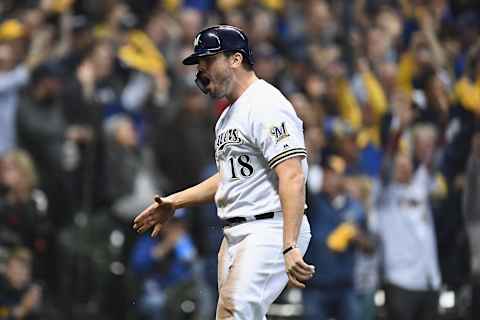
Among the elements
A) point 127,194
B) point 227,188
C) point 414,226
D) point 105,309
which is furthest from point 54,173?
point 227,188

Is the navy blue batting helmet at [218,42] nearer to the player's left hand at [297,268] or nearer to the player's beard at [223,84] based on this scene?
the player's beard at [223,84]

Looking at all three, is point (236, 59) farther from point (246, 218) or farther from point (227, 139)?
point (246, 218)

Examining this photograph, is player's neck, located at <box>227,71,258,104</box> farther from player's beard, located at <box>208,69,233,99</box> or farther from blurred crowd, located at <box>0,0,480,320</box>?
blurred crowd, located at <box>0,0,480,320</box>

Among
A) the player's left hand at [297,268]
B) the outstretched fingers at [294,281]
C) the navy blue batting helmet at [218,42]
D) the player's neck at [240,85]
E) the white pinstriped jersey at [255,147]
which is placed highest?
the navy blue batting helmet at [218,42]

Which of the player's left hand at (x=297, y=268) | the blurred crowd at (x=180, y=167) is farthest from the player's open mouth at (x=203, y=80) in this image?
the blurred crowd at (x=180, y=167)

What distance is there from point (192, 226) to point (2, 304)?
182cm

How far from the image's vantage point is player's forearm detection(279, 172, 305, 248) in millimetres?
5234

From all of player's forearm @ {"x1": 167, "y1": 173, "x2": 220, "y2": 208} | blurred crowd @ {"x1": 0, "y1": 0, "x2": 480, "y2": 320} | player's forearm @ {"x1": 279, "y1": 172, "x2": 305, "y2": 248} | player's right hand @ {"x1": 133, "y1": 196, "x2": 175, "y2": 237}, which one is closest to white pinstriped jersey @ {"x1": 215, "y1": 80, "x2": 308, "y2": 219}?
player's forearm @ {"x1": 279, "y1": 172, "x2": 305, "y2": 248}

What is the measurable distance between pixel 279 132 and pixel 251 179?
1.01 feet

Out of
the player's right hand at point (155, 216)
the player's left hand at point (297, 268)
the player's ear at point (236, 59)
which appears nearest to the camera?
the player's left hand at point (297, 268)

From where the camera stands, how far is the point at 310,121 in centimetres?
1093

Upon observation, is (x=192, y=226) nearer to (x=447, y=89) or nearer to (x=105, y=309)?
(x=105, y=309)

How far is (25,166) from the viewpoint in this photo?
33.9ft

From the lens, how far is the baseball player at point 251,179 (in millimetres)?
5336
